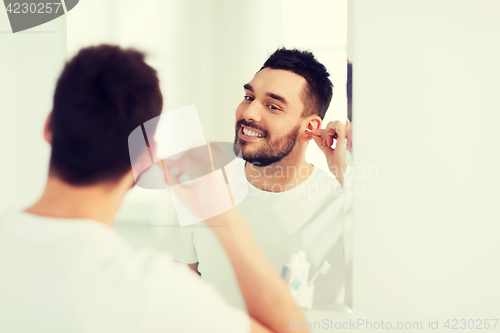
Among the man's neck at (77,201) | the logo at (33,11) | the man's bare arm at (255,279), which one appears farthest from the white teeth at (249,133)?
the logo at (33,11)

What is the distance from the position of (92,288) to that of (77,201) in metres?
0.21

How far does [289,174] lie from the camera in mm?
1013

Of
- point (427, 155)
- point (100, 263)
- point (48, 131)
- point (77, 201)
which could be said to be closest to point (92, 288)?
point (100, 263)

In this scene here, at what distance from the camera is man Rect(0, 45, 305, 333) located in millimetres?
761

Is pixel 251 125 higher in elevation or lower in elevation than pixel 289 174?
higher

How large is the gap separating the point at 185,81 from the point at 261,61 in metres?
0.22

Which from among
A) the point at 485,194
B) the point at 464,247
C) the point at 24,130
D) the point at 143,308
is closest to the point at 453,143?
the point at 485,194

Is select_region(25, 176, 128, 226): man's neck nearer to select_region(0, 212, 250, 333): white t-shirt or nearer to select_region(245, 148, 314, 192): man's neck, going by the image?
select_region(0, 212, 250, 333): white t-shirt

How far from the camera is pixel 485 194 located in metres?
1.00

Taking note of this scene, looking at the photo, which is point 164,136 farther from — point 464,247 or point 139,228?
point 464,247

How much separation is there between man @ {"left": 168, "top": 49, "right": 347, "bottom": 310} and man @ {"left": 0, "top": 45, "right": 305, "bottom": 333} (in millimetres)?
79

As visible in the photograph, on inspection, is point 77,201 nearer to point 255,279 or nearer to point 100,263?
point 100,263

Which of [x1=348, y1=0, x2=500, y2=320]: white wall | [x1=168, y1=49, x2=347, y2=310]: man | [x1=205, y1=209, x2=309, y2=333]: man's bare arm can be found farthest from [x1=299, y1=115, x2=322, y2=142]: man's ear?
[x1=205, y1=209, x2=309, y2=333]: man's bare arm

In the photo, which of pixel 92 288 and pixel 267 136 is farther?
pixel 267 136
